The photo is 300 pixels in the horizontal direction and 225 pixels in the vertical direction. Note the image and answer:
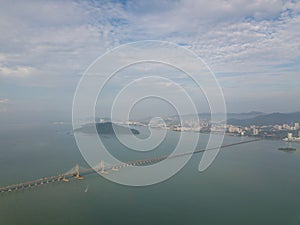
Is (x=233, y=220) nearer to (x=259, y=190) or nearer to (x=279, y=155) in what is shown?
(x=259, y=190)

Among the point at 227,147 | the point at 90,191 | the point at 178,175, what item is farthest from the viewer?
the point at 227,147

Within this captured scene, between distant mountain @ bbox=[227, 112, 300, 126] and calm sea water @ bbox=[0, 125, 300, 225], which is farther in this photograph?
distant mountain @ bbox=[227, 112, 300, 126]

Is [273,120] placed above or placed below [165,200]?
above

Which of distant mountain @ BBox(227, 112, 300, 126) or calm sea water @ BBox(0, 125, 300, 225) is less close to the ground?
distant mountain @ BBox(227, 112, 300, 126)

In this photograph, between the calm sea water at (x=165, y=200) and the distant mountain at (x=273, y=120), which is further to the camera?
the distant mountain at (x=273, y=120)

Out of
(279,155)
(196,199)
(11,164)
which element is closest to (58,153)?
(11,164)

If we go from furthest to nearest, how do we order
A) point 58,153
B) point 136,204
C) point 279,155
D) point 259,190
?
point 279,155 → point 58,153 → point 259,190 → point 136,204

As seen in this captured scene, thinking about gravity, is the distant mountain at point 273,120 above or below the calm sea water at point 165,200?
above

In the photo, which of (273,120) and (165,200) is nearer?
(165,200)

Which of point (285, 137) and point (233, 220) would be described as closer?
point (233, 220)
